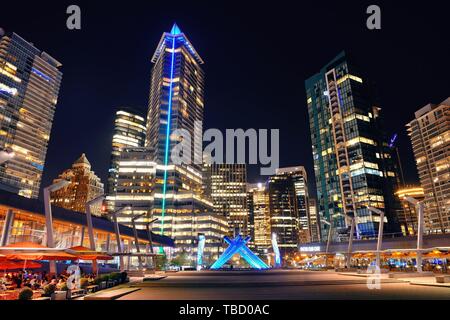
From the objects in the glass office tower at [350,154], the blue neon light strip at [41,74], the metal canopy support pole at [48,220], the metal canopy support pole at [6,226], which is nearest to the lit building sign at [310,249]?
the glass office tower at [350,154]

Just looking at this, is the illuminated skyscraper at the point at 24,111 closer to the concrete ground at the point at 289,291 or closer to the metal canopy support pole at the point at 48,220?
the metal canopy support pole at the point at 48,220

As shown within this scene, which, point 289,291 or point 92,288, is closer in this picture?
point 289,291

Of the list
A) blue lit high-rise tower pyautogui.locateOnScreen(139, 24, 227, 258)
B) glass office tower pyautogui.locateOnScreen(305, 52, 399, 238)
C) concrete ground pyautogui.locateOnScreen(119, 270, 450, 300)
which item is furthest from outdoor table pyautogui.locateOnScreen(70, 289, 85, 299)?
blue lit high-rise tower pyautogui.locateOnScreen(139, 24, 227, 258)

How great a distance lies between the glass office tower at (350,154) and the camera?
112375mm

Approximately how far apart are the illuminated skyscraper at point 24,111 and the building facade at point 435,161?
185 metres

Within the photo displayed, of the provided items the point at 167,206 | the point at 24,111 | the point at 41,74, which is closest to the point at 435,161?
the point at 167,206

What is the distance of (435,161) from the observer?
471 ft

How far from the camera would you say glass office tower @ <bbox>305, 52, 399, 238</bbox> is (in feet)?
369

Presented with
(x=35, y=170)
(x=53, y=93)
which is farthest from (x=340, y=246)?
(x=53, y=93)

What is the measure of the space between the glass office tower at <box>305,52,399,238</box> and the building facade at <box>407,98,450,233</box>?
32.1 m

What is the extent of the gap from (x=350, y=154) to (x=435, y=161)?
53578mm

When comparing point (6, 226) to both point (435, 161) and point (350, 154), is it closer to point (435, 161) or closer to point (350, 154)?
point (350, 154)

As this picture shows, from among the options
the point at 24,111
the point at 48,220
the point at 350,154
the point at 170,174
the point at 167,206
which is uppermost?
the point at 24,111

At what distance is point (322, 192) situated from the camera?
12794 centimetres
